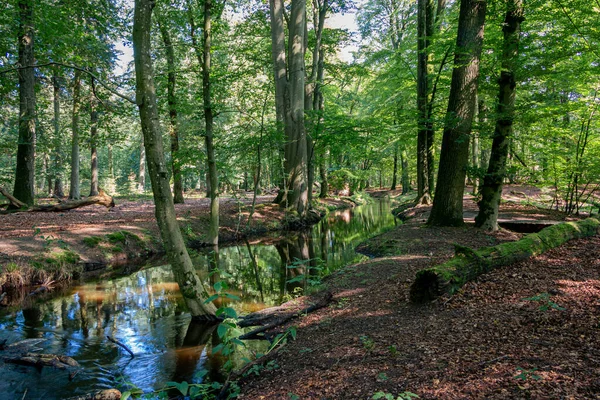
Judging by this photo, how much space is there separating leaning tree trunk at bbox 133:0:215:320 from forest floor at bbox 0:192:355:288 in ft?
15.5

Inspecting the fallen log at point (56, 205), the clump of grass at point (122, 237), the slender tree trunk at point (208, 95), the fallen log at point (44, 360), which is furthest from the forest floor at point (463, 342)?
the fallen log at point (56, 205)

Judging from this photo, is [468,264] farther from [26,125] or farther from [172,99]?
[26,125]

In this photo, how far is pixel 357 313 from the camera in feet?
16.4

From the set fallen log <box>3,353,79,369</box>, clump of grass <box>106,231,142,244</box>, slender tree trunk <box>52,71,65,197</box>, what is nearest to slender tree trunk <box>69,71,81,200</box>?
slender tree trunk <box>52,71,65,197</box>

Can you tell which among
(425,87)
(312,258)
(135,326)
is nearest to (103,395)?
(135,326)

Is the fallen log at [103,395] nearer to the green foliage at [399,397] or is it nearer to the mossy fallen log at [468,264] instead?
the green foliage at [399,397]

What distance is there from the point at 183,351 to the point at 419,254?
5119 mm

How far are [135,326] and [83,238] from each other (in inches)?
225

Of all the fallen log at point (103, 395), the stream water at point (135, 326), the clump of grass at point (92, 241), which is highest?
the clump of grass at point (92, 241)

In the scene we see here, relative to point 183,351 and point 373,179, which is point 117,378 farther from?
point 373,179

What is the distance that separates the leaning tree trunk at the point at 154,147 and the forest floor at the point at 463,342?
6.77ft

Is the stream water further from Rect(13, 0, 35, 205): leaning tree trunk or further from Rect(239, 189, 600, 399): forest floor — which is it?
Rect(13, 0, 35, 205): leaning tree trunk

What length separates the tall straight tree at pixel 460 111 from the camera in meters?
8.73

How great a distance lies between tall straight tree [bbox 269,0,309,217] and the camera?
1445 centimetres
